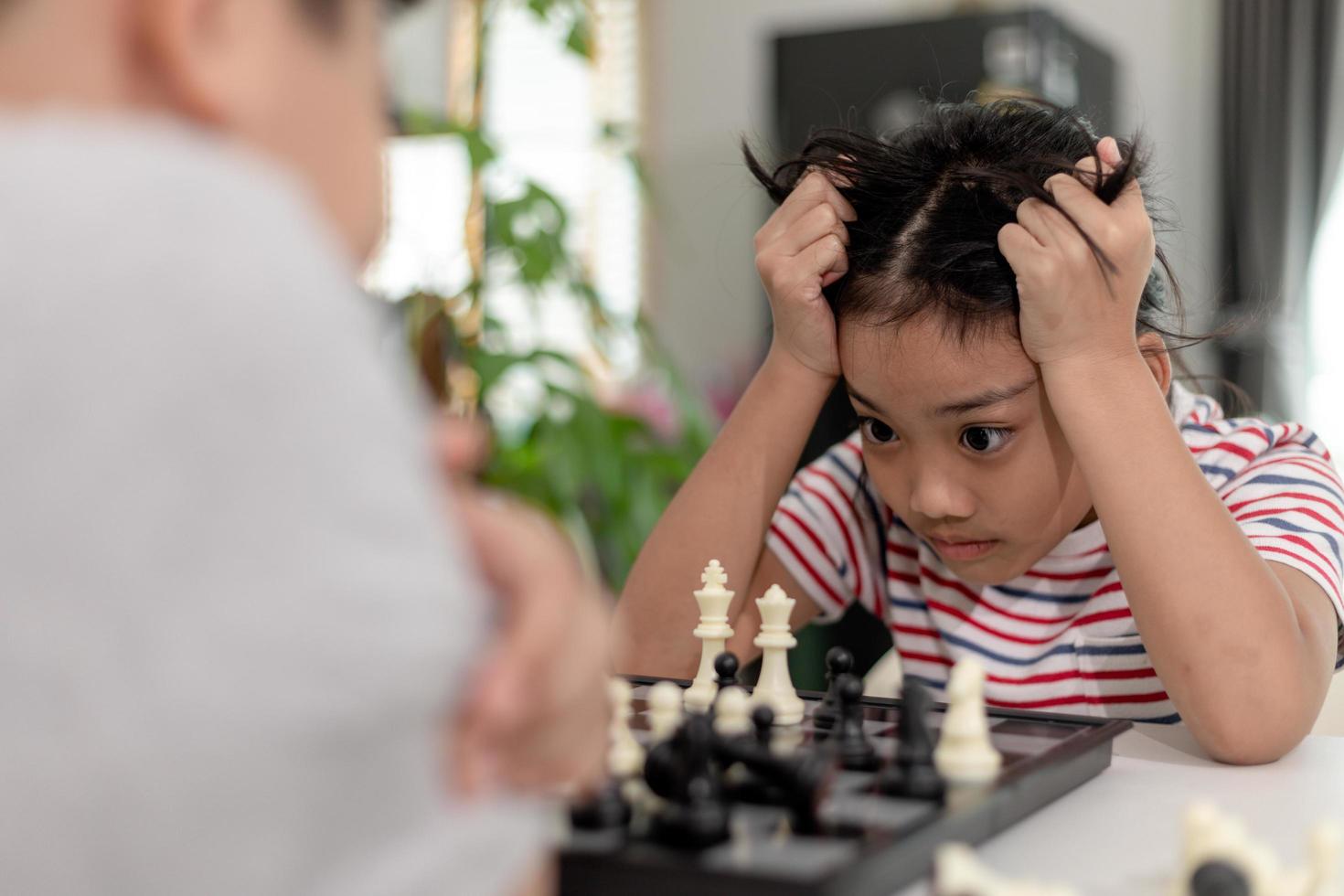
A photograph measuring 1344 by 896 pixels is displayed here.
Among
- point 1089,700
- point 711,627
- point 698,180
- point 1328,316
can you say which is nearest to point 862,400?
point 711,627

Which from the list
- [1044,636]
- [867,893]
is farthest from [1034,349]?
[867,893]

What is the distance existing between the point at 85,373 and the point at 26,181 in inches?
2.3

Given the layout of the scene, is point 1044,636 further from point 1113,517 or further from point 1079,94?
point 1079,94

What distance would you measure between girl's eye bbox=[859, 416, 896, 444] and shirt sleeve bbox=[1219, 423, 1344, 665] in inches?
12.2

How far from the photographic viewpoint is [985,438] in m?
1.10

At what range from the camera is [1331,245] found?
3584 millimetres

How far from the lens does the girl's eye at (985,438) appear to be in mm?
1099

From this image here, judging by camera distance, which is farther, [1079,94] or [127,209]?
[1079,94]

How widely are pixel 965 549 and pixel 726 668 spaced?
303 mm

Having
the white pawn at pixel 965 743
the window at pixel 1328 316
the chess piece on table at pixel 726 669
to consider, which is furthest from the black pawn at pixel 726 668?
the window at pixel 1328 316

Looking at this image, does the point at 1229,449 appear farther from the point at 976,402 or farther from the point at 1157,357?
the point at 976,402

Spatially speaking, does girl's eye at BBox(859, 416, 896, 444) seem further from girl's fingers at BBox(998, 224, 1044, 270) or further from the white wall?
the white wall

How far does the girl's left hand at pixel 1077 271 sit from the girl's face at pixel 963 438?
0.05 meters

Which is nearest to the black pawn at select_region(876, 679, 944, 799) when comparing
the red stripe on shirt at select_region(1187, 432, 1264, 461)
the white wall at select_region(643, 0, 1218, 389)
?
the red stripe on shirt at select_region(1187, 432, 1264, 461)
